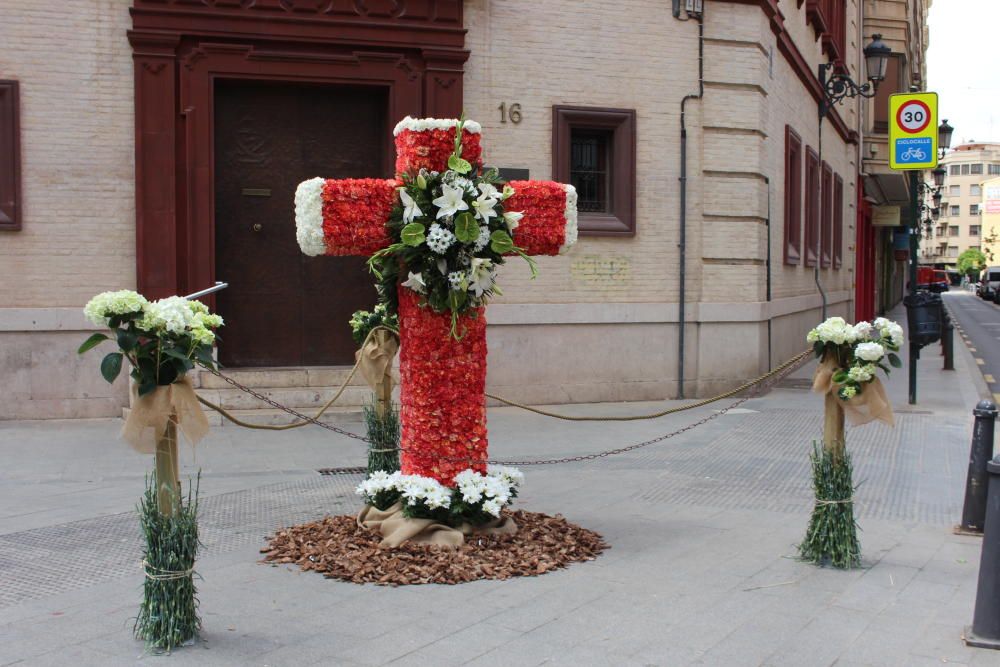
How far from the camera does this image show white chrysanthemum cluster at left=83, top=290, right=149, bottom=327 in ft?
16.1

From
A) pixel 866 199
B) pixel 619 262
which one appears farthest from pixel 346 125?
pixel 866 199

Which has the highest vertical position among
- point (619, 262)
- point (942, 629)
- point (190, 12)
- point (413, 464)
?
point (190, 12)

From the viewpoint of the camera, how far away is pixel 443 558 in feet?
21.2

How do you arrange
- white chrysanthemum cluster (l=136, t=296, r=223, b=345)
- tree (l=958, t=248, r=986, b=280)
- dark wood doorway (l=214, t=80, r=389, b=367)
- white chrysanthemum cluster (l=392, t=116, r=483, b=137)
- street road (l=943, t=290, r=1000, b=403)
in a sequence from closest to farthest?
white chrysanthemum cluster (l=136, t=296, r=223, b=345) → white chrysanthemum cluster (l=392, t=116, r=483, b=137) → dark wood doorway (l=214, t=80, r=389, b=367) → street road (l=943, t=290, r=1000, b=403) → tree (l=958, t=248, r=986, b=280)

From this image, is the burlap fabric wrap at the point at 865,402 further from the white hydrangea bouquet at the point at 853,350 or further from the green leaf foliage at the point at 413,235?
the green leaf foliage at the point at 413,235

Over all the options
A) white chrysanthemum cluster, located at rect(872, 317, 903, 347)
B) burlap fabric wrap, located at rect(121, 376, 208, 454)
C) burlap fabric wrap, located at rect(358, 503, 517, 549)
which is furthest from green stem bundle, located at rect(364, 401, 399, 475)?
white chrysanthemum cluster, located at rect(872, 317, 903, 347)

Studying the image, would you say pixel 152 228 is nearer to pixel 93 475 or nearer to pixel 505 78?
pixel 93 475

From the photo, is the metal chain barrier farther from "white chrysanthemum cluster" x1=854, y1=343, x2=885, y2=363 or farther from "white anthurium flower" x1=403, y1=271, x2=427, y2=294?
"white anthurium flower" x1=403, y1=271, x2=427, y2=294

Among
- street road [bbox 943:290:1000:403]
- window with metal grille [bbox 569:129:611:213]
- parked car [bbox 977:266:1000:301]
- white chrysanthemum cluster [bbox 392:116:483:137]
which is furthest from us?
parked car [bbox 977:266:1000:301]

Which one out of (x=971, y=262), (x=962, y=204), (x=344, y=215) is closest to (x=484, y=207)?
(x=344, y=215)

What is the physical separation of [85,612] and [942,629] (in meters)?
4.44

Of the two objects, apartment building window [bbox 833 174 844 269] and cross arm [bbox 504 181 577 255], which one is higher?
apartment building window [bbox 833 174 844 269]

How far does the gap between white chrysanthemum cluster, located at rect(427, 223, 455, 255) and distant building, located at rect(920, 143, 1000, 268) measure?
15915cm

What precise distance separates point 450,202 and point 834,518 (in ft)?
10.0
